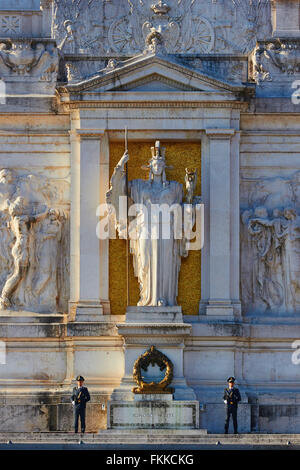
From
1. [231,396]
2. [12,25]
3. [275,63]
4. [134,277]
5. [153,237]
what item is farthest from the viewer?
[12,25]

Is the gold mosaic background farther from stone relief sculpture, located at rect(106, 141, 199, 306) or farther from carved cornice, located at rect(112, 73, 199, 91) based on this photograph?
carved cornice, located at rect(112, 73, 199, 91)

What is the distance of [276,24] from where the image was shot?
57.9 meters

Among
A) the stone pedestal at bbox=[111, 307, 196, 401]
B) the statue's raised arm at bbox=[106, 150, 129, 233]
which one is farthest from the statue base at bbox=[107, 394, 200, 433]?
the statue's raised arm at bbox=[106, 150, 129, 233]

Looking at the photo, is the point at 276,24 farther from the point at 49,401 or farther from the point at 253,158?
the point at 49,401

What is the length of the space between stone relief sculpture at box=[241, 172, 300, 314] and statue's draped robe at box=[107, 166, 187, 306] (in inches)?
65.5

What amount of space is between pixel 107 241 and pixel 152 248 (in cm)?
124

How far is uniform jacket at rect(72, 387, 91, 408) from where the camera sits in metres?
40.6

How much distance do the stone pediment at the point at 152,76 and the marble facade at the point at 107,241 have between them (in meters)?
0.03

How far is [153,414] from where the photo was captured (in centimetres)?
4109

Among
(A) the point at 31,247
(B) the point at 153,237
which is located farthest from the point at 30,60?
(B) the point at 153,237

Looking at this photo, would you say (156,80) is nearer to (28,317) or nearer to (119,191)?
(119,191)
